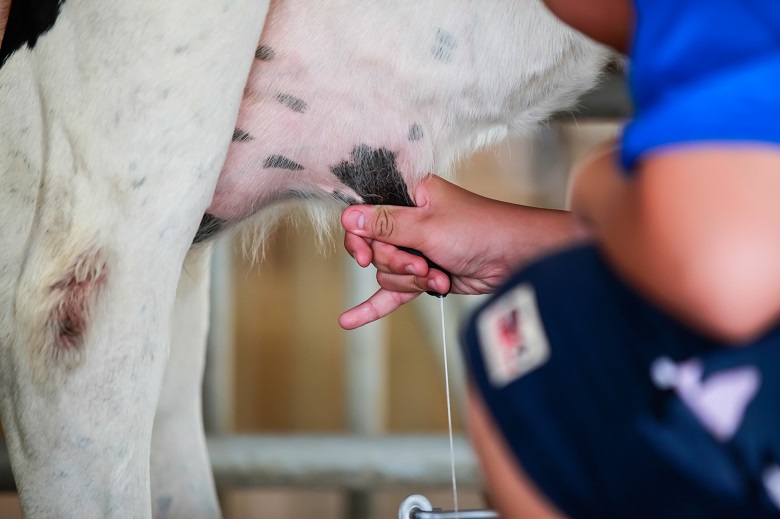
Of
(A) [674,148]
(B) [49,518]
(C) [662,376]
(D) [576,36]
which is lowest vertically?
(B) [49,518]

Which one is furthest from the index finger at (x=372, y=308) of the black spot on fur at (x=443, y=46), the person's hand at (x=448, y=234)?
the black spot on fur at (x=443, y=46)

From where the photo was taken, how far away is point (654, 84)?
50 cm

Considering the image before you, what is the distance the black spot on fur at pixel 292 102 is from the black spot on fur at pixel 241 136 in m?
0.05

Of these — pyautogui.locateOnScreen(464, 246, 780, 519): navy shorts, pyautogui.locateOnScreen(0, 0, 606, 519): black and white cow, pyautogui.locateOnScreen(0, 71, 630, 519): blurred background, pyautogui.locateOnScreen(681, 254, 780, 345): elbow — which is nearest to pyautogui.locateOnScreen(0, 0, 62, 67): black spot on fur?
pyautogui.locateOnScreen(0, 0, 606, 519): black and white cow

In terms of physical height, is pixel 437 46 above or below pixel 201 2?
below

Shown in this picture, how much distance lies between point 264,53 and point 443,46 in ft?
0.57

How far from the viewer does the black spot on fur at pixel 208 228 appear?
1018 millimetres

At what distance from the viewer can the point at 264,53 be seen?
3.12 feet

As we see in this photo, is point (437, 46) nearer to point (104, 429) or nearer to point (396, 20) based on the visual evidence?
point (396, 20)

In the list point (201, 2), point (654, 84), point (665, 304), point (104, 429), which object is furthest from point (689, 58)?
point (104, 429)

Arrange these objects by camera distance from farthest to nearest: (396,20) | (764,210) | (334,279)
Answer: (334,279) < (396,20) < (764,210)

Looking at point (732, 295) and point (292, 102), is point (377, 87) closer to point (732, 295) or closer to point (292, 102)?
point (292, 102)

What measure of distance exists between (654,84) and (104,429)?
0.58m

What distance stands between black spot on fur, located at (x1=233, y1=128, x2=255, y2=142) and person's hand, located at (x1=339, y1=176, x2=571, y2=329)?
0.40 ft
